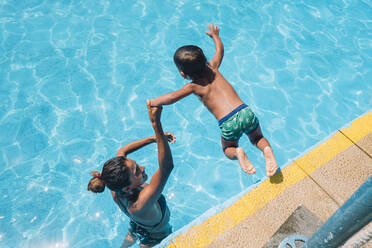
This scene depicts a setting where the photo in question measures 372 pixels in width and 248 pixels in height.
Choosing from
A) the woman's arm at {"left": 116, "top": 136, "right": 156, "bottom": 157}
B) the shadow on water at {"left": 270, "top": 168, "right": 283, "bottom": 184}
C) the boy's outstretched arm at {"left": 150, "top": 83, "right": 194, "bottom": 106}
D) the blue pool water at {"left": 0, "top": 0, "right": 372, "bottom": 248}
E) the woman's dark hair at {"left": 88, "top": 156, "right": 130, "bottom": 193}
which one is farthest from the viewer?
the blue pool water at {"left": 0, "top": 0, "right": 372, "bottom": 248}

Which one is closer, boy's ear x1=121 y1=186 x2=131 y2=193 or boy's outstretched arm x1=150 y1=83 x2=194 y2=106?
boy's ear x1=121 y1=186 x2=131 y2=193

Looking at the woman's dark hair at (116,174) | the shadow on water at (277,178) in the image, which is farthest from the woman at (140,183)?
the shadow on water at (277,178)

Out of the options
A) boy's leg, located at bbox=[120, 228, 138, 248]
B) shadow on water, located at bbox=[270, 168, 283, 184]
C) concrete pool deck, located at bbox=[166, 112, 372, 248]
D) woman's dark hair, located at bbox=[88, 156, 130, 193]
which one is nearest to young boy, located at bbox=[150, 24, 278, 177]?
shadow on water, located at bbox=[270, 168, 283, 184]

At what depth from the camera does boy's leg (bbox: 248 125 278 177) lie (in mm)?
3346

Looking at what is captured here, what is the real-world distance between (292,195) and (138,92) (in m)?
3.24

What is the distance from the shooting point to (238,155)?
→ 3.36 meters

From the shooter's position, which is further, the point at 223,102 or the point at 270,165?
the point at 223,102

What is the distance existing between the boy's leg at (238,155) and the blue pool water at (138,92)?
986 mm

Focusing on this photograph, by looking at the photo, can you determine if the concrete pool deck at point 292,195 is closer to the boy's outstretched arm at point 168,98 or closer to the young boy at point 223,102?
the young boy at point 223,102

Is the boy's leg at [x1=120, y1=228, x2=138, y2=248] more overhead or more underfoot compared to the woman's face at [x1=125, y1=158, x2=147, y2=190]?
more underfoot

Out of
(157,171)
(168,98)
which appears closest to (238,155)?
(168,98)

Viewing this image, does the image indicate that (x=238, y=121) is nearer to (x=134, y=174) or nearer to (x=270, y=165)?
(x=270, y=165)

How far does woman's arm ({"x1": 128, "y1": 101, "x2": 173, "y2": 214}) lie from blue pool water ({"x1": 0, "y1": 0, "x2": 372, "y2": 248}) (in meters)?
1.93

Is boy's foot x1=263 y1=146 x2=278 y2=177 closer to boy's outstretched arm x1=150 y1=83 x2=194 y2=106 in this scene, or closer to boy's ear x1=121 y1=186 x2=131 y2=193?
boy's outstretched arm x1=150 y1=83 x2=194 y2=106
